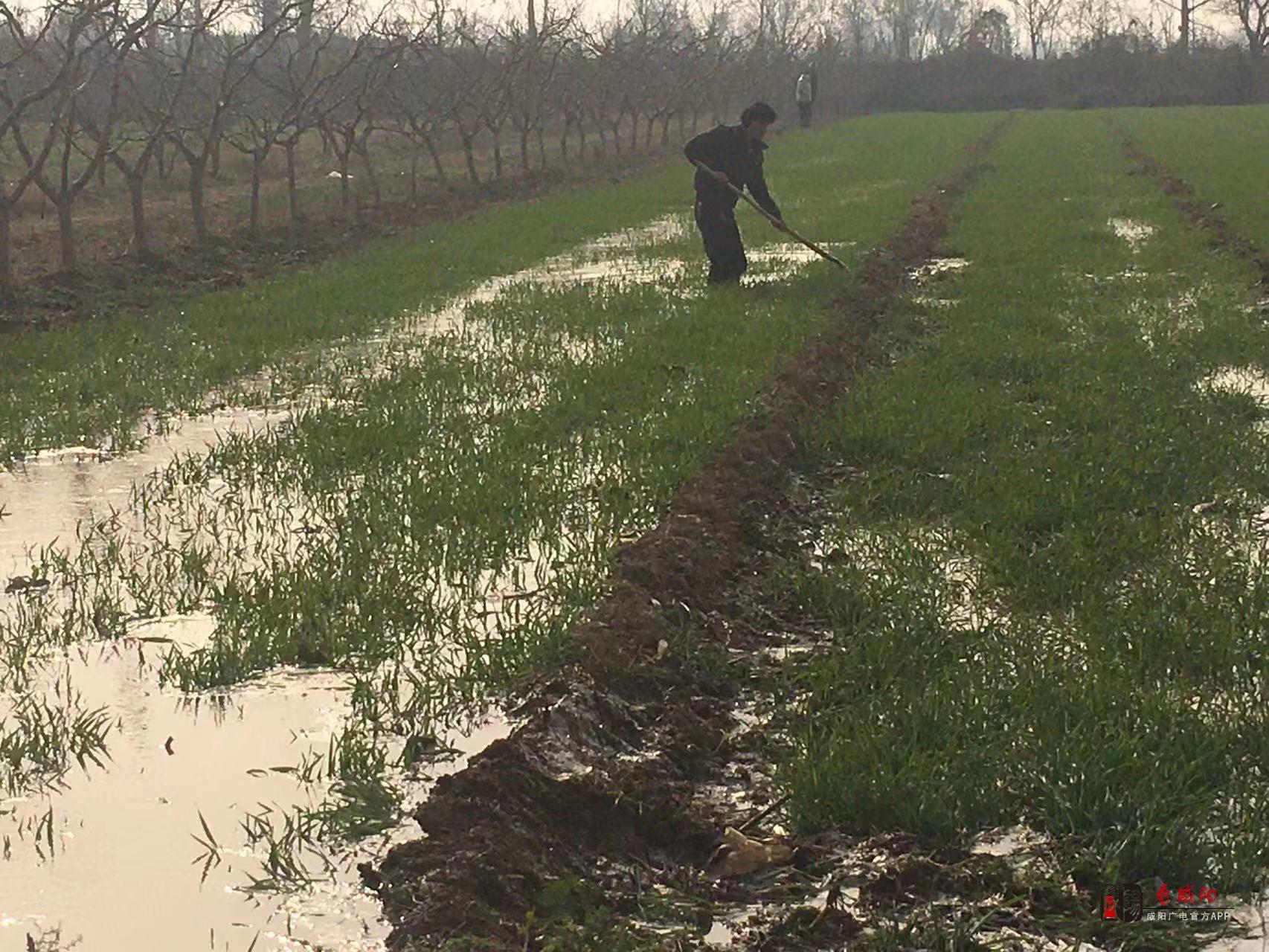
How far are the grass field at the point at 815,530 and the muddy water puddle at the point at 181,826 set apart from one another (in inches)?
4.5

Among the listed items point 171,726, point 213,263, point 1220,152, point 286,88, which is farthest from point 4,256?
point 1220,152

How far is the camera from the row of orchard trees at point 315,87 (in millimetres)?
16156

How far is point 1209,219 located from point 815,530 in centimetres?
1385

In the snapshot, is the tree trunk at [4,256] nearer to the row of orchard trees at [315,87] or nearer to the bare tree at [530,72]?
the row of orchard trees at [315,87]

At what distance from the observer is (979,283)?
12.9m

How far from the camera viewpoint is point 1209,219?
1820cm

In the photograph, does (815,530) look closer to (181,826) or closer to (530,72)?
(181,826)

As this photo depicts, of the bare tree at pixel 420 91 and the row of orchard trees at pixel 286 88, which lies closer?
the row of orchard trees at pixel 286 88

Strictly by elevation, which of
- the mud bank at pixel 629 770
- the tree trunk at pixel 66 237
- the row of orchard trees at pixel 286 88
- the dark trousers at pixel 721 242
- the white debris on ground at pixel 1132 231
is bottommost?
the mud bank at pixel 629 770

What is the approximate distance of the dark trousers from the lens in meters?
12.9

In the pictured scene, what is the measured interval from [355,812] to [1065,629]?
2.17 m

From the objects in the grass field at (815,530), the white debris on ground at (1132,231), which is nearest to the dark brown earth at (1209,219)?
the white debris on ground at (1132,231)

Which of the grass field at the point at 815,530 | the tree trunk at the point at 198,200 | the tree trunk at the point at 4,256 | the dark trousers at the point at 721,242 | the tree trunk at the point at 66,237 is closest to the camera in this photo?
the grass field at the point at 815,530

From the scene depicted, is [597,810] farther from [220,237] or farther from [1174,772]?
[220,237]
